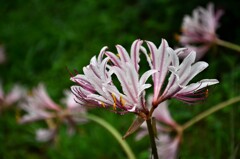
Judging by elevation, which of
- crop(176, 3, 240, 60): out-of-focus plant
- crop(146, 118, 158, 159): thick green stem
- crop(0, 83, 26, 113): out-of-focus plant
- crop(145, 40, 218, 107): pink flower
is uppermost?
crop(0, 83, 26, 113): out-of-focus plant

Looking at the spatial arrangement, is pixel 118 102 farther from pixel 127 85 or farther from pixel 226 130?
pixel 226 130

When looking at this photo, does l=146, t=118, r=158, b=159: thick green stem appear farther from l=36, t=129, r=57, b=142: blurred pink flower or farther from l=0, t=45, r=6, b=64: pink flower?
l=0, t=45, r=6, b=64: pink flower

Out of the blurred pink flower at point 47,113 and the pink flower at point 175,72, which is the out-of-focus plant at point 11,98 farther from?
the pink flower at point 175,72

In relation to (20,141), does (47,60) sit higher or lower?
higher

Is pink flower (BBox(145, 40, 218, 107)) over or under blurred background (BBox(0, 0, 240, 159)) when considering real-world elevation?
under

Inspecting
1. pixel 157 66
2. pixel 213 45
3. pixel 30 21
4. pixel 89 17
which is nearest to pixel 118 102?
pixel 157 66

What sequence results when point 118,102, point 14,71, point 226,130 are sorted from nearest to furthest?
point 118,102 → point 226,130 → point 14,71

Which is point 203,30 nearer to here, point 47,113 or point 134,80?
point 47,113

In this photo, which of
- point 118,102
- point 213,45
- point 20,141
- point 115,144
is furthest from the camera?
point 20,141

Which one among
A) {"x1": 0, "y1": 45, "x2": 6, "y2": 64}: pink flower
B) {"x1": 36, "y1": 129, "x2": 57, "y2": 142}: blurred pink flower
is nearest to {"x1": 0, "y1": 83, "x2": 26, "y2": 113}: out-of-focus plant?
{"x1": 36, "y1": 129, "x2": 57, "y2": 142}: blurred pink flower
